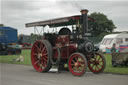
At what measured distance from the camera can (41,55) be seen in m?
9.28

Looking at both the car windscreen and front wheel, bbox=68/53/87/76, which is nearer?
front wheel, bbox=68/53/87/76

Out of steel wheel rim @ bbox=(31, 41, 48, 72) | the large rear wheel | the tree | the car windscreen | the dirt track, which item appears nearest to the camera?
the dirt track

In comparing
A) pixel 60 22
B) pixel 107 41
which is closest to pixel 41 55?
pixel 60 22

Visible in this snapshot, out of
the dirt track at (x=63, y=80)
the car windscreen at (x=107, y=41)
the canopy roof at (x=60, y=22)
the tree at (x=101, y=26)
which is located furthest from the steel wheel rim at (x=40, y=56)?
the tree at (x=101, y=26)

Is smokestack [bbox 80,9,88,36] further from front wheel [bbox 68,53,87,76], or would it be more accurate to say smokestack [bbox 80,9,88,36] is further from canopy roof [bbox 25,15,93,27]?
front wheel [bbox 68,53,87,76]

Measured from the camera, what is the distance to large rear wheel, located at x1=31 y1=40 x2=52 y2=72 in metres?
8.87

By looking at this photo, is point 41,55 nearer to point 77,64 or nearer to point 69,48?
point 69,48

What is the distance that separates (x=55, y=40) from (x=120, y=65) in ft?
12.4

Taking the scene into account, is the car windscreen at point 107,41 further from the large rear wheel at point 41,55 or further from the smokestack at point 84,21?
the smokestack at point 84,21

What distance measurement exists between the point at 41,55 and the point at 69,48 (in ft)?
4.76

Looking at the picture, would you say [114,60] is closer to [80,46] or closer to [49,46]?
[80,46]

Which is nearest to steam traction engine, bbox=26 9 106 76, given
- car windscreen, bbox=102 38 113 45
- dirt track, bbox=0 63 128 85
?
dirt track, bbox=0 63 128 85

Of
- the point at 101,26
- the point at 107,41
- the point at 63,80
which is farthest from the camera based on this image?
the point at 101,26

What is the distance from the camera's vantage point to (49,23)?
361 inches
